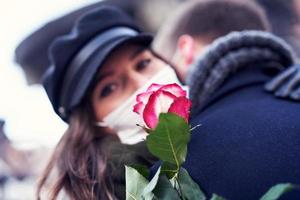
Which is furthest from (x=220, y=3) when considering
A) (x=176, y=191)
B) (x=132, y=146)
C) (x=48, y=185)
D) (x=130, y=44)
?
(x=176, y=191)

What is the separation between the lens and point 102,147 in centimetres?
91

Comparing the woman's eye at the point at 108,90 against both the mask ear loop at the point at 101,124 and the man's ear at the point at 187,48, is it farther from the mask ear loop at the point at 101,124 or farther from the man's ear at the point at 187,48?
the man's ear at the point at 187,48

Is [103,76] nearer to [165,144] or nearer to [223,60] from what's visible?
[223,60]

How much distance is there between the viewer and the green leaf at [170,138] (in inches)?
18.1

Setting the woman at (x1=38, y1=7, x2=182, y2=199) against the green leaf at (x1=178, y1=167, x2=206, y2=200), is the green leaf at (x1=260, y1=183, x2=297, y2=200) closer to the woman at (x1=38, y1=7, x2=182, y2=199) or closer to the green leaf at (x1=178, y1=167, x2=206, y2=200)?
the green leaf at (x1=178, y1=167, x2=206, y2=200)

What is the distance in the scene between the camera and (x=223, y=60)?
91 cm

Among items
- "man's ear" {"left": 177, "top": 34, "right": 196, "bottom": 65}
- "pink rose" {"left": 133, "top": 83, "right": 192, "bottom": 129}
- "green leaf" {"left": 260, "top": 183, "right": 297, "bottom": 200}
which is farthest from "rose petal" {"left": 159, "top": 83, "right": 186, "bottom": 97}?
"man's ear" {"left": 177, "top": 34, "right": 196, "bottom": 65}

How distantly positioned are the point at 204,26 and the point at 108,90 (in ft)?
1.01

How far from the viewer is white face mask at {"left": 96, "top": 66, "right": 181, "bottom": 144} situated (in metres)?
0.95

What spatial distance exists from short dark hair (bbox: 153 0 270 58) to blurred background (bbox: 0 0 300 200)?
0.14 meters

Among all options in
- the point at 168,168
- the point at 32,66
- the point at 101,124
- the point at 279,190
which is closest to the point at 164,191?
the point at 168,168

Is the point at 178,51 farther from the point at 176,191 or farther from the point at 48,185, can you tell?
the point at 176,191

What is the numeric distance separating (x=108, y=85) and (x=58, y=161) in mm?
195

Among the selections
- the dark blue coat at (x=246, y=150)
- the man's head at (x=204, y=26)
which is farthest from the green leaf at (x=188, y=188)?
the man's head at (x=204, y=26)
